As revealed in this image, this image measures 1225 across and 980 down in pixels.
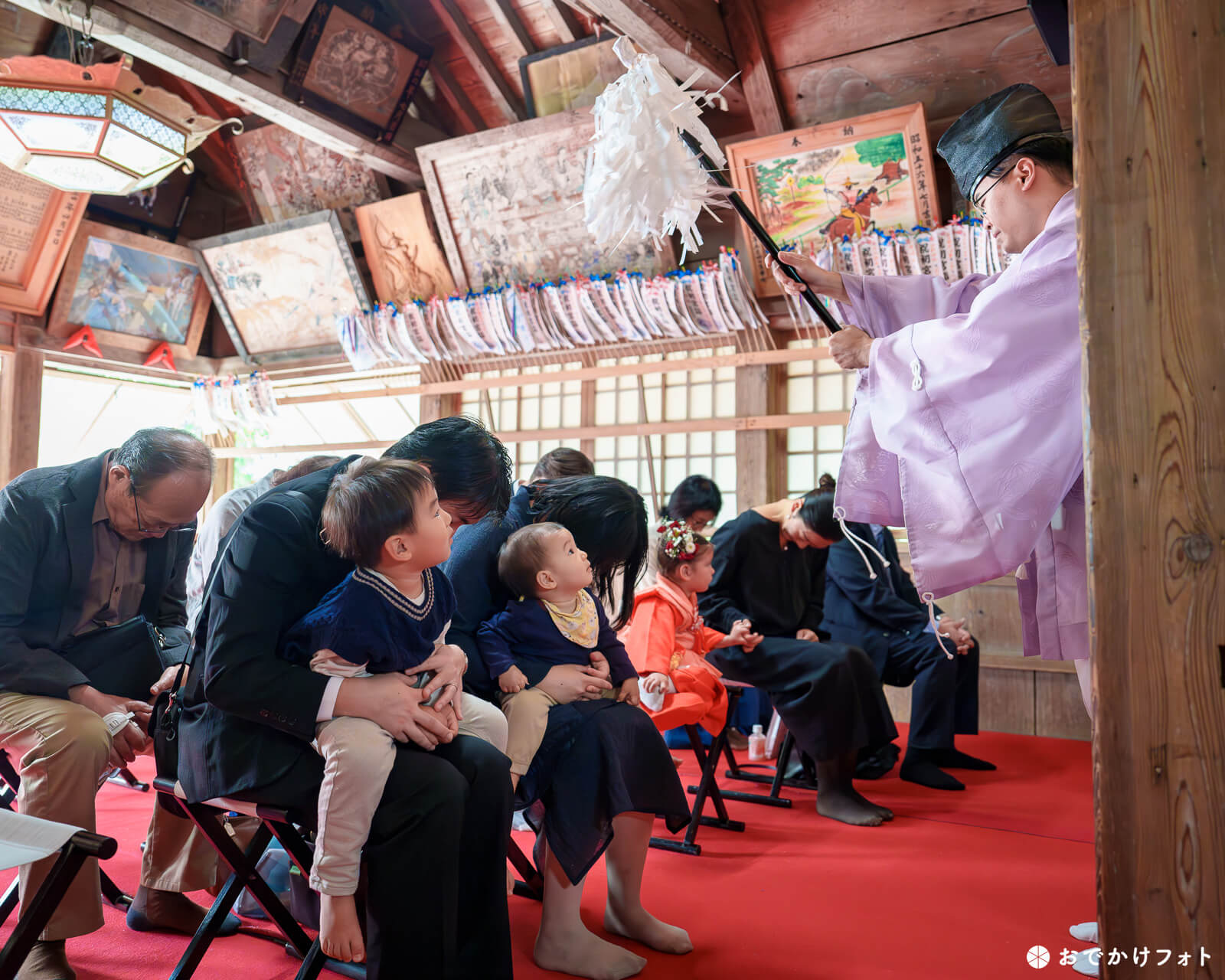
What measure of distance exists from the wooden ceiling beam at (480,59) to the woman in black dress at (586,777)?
422 cm

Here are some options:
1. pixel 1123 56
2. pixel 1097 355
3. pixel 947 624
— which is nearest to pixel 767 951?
pixel 1097 355

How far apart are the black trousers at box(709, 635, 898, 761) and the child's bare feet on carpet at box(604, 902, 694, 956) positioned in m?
1.40

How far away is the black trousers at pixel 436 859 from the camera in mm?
1549

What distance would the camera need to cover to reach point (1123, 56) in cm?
135

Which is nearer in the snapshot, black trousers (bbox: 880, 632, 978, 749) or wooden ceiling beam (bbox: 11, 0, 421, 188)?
black trousers (bbox: 880, 632, 978, 749)

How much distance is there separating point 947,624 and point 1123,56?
3430 mm

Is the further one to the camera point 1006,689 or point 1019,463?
point 1006,689

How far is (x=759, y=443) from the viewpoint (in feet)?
18.7

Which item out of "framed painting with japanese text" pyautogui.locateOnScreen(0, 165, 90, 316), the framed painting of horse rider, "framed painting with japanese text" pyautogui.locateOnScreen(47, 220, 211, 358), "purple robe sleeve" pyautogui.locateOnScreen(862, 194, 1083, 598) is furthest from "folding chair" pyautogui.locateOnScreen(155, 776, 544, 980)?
"framed painting with japanese text" pyautogui.locateOnScreen(47, 220, 211, 358)

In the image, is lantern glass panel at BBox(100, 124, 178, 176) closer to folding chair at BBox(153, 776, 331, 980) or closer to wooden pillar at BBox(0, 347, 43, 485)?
wooden pillar at BBox(0, 347, 43, 485)

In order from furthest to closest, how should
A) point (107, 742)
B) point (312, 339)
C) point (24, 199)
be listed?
1. point (312, 339)
2. point (24, 199)
3. point (107, 742)

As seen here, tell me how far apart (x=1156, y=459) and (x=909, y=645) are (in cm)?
323

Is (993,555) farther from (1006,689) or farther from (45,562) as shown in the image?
(1006,689)

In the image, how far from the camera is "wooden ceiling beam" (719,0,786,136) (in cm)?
488
